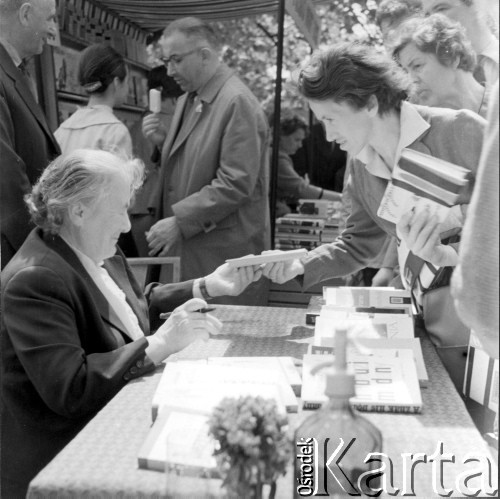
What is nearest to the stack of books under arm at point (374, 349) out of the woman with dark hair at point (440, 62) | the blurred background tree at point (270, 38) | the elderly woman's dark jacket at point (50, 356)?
the elderly woman's dark jacket at point (50, 356)

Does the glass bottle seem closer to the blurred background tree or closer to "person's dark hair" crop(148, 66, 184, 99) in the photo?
"person's dark hair" crop(148, 66, 184, 99)

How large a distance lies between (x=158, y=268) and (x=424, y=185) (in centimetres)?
149

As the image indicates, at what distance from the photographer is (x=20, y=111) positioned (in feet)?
8.41

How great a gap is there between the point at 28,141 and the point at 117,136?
30.0 inches

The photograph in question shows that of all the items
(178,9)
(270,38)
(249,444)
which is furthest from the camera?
(270,38)

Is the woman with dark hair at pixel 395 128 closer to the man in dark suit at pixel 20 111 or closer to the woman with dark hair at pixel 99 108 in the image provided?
the man in dark suit at pixel 20 111

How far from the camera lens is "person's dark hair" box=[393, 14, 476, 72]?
104 inches

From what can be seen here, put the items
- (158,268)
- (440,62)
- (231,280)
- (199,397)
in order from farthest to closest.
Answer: (158,268) < (440,62) < (231,280) < (199,397)

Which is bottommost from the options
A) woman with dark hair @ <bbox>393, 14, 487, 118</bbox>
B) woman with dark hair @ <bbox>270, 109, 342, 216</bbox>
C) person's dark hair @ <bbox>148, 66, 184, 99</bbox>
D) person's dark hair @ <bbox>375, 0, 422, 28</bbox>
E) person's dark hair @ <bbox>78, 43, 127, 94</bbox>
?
woman with dark hair @ <bbox>270, 109, 342, 216</bbox>

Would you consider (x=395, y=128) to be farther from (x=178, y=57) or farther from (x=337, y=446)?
(x=178, y=57)

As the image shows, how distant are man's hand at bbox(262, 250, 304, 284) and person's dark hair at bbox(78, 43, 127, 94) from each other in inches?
55.4

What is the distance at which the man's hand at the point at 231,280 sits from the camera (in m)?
2.38

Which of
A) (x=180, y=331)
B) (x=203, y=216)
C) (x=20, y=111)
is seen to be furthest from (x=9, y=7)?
(x=180, y=331)

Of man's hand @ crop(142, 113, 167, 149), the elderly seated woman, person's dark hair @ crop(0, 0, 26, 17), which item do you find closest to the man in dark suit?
person's dark hair @ crop(0, 0, 26, 17)
